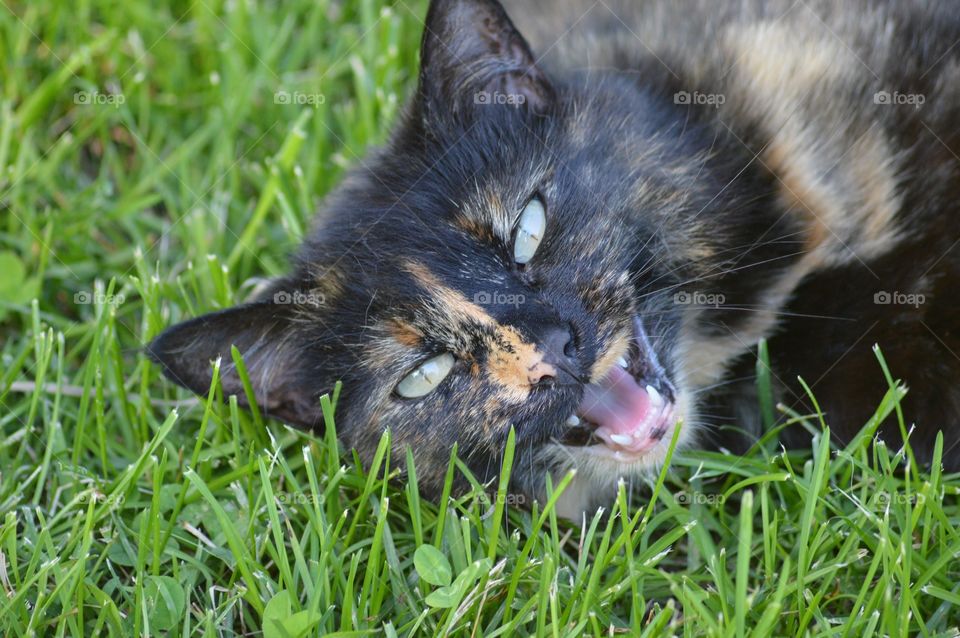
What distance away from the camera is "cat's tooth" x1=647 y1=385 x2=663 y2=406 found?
90.5 inches

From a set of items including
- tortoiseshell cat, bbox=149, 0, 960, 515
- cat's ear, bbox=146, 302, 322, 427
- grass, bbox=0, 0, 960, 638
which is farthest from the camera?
cat's ear, bbox=146, 302, 322, 427

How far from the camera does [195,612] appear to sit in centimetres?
229

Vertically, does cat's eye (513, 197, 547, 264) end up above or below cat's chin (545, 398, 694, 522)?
above

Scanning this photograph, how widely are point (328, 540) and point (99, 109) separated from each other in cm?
232

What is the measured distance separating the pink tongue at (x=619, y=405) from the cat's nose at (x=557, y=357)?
18cm

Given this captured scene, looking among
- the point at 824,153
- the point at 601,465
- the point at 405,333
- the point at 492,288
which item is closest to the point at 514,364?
the point at 492,288

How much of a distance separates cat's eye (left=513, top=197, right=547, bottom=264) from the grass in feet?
1.93

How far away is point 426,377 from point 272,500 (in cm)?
46

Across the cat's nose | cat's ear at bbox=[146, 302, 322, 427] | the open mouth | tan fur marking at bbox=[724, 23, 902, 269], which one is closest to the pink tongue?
the open mouth

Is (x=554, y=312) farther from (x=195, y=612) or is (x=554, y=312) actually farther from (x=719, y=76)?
(x=195, y=612)

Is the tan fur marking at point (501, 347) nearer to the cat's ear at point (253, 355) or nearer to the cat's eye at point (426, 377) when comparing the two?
the cat's eye at point (426, 377)

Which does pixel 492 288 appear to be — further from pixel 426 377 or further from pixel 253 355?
pixel 253 355

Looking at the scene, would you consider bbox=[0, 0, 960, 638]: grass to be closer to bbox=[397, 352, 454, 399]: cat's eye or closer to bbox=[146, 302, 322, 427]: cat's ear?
bbox=[146, 302, 322, 427]: cat's ear

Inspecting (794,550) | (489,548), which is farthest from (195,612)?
(794,550)
